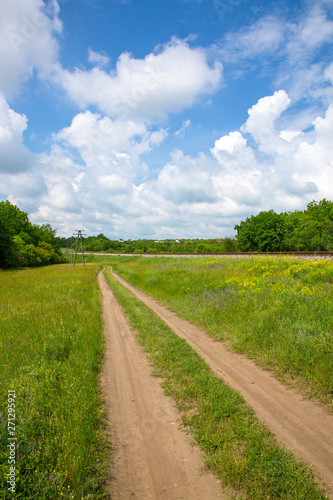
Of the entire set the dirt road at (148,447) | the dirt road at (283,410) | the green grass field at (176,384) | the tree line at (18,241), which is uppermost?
the tree line at (18,241)

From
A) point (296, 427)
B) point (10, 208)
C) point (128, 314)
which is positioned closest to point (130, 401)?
point (296, 427)

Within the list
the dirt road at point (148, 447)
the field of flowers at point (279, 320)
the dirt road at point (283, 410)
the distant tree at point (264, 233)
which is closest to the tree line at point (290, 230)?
the distant tree at point (264, 233)

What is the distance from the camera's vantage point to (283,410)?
157 inches

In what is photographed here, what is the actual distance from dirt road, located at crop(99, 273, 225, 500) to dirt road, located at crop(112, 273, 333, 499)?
1.27 metres

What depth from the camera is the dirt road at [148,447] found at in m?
2.70

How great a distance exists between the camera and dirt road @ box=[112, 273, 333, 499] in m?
3.12

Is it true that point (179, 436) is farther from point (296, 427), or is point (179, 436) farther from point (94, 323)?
point (94, 323)

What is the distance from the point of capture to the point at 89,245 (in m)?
153

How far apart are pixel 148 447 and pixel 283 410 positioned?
7.46ft

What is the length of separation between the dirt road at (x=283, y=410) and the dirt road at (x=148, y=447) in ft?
4.17

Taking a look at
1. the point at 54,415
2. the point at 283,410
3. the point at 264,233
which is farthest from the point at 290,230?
the point at 54,415

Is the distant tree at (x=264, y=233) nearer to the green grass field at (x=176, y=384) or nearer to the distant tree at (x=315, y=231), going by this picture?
the distant tree at (x=315, y=231)

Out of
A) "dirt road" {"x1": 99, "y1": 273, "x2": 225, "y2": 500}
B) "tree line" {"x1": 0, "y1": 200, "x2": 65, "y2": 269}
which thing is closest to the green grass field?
"dirt road" {"x1": 99, "y1": 273, "x2": 225, "y2": 500}

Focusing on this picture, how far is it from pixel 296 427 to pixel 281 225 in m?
64.9
